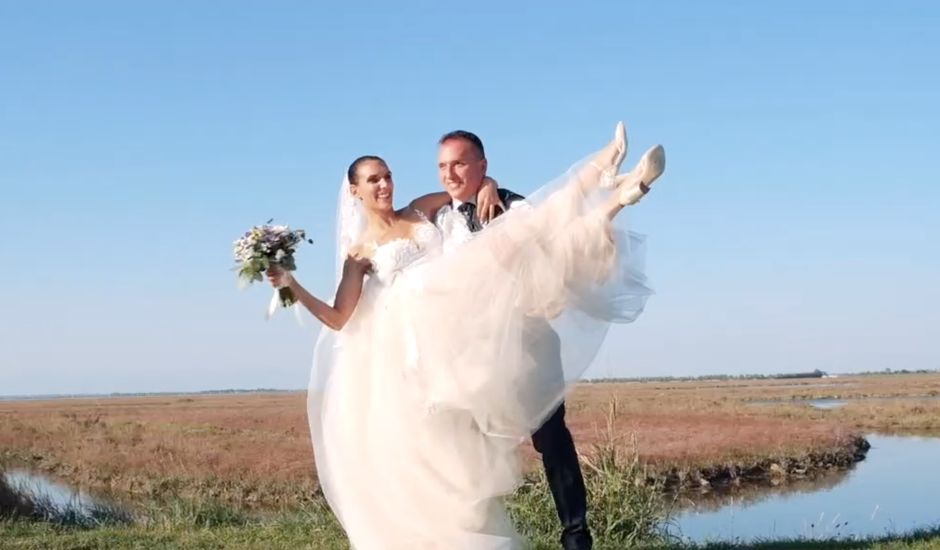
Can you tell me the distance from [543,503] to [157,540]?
122 inches

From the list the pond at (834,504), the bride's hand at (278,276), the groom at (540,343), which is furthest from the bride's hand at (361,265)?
the pond at (834,504)

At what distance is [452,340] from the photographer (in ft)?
16.2

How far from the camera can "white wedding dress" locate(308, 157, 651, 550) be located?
15.6ft

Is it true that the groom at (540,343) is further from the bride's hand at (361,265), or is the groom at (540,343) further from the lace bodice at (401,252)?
the bride's hand at (361,265)

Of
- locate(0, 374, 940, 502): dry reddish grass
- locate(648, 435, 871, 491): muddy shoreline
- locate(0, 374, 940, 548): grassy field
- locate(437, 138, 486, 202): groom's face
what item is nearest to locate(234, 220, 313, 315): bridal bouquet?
locate(437, 138, 486, 202): groom's face

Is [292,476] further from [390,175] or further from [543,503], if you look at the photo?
[390,175]

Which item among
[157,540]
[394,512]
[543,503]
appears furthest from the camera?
[543,503]

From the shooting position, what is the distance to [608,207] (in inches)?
180

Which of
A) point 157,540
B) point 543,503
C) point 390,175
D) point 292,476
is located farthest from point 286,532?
point 292,476

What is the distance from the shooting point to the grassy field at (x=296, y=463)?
7.89 meters

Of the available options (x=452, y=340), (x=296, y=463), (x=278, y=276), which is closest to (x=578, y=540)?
(x=452, y=340)

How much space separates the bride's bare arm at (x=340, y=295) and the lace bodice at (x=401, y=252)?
0.31ft

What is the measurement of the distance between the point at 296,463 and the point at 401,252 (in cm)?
2330

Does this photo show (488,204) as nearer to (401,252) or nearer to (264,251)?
(401,252)
